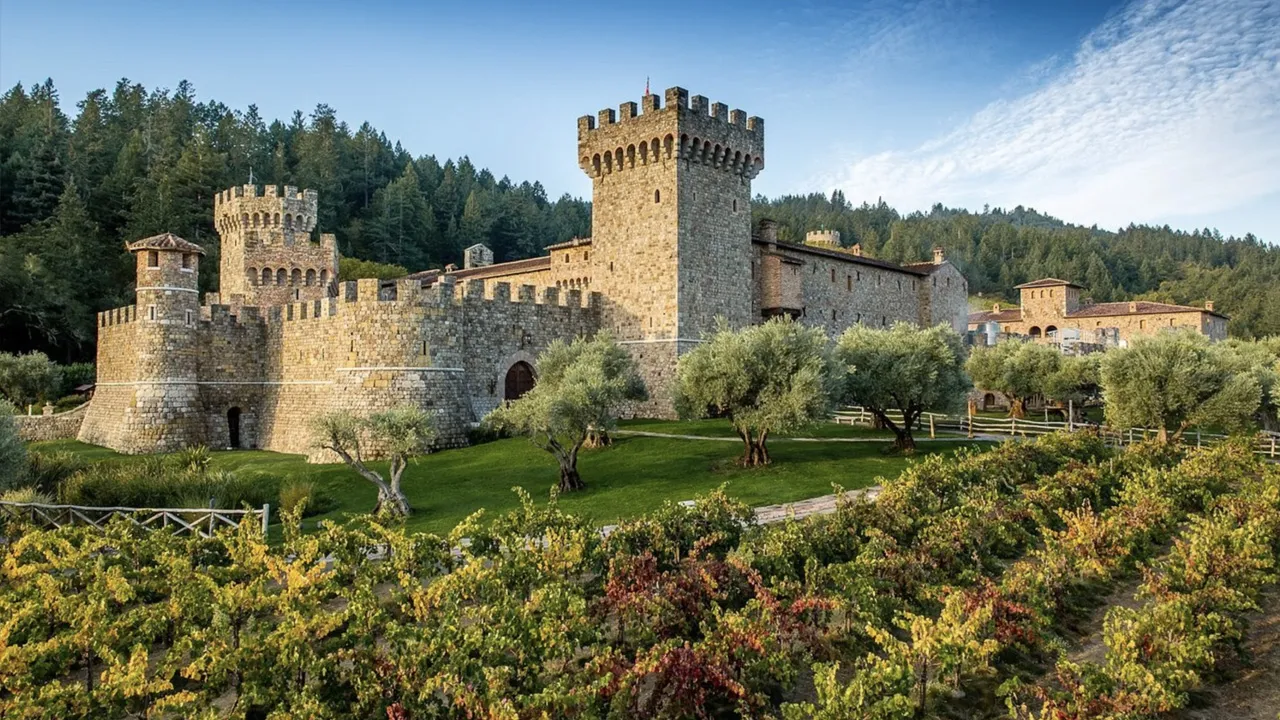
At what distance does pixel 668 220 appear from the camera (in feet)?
114

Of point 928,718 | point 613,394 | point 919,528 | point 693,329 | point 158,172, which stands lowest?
point 928,718

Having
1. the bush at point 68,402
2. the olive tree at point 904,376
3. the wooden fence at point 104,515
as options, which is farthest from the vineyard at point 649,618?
the bush at point 68,402

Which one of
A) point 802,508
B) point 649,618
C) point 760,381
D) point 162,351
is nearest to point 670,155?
point 760,381

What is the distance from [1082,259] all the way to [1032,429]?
11989 centimetres

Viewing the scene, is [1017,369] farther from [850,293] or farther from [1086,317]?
[1086,317]

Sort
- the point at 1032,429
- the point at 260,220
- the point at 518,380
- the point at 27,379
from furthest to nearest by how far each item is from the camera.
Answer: the point at 260,220, the point at 27,379, the point at 518,380, the point at 1032,429

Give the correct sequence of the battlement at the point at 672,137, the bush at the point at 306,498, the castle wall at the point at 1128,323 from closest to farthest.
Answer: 1. the bush at the point at 306,498
2. the battlement at the point at 672,137
3. the castle wall at the point at 1128,323

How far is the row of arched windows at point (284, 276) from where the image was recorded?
4316 centimetres

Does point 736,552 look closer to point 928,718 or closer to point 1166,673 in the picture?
point 928,718

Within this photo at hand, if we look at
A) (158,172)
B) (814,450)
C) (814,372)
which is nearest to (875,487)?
(814,372)

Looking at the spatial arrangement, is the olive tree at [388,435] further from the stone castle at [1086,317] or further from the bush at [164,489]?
the stone castle at [1086,317]

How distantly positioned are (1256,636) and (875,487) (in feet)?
32.0

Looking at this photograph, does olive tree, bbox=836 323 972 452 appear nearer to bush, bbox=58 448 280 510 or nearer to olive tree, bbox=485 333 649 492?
olive tree, bbox=485 333 649 492

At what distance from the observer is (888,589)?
13117mm
